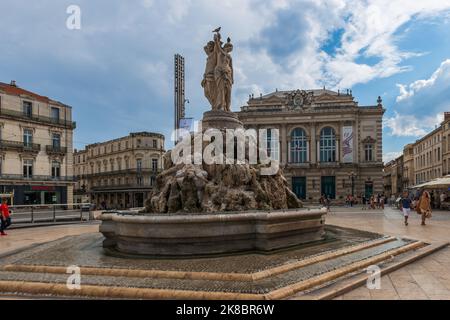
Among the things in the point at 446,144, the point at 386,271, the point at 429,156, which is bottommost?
the point at 386,271

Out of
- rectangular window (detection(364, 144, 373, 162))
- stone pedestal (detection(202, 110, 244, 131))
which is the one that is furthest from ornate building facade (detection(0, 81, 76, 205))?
rectangular window (detection(364, 144, 373, 162))

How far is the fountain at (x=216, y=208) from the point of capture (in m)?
8.23

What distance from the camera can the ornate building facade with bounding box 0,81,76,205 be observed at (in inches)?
1539

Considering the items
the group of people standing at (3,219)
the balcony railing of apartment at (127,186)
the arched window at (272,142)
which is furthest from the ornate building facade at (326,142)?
the group of people standing at (3,219)

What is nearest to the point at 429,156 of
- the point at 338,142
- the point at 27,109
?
the point at 338,142

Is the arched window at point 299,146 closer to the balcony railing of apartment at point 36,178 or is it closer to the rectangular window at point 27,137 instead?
the balcony railing of apartment at point 36,178

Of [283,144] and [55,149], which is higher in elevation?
[283,144]

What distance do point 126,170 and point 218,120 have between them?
51.2 metres

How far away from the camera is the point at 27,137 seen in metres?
41.4

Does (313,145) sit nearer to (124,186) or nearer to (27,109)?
(124,186)

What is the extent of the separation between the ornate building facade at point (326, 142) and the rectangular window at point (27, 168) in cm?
3070

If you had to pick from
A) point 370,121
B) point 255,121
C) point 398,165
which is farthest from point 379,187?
point 398,165

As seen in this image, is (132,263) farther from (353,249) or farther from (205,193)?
(353,249)
